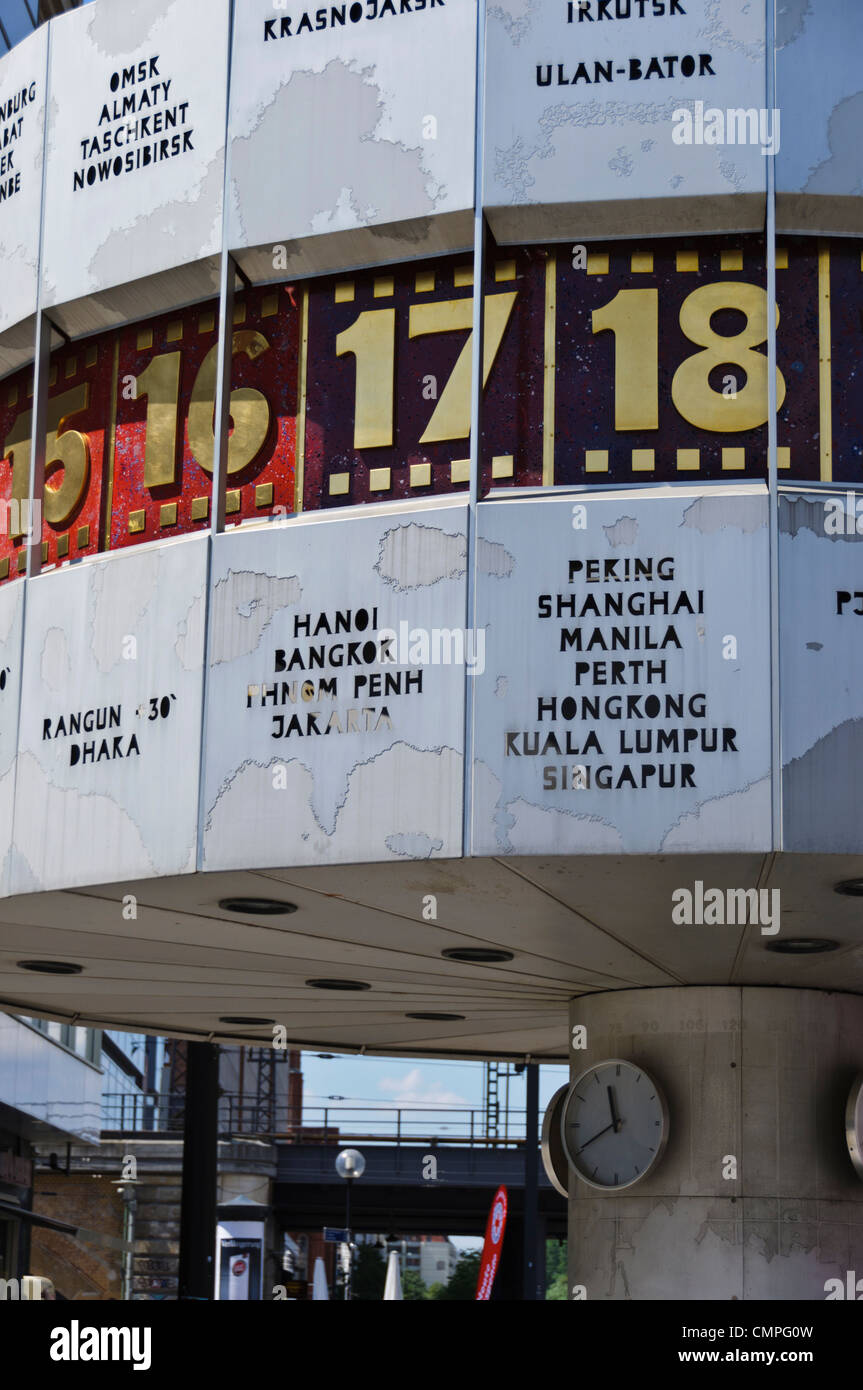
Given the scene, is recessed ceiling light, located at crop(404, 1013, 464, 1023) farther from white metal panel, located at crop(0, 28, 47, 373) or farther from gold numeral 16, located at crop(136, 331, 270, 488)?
white metal panel, located at crop(0, 28, 47, 373)

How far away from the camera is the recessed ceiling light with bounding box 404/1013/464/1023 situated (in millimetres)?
19453

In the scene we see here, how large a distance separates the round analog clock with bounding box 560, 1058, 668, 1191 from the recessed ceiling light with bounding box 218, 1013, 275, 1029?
223 inches

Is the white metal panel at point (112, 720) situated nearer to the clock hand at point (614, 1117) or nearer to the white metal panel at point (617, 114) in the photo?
the white metal panel at point (617, 114)

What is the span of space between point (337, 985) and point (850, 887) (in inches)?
253

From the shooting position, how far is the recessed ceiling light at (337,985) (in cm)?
1728

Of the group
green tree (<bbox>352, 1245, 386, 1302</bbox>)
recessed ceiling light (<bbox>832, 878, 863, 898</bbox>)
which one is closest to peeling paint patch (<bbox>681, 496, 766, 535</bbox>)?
recessed ceiling light (<bbox>832, 878, 863, 898</bbox>)

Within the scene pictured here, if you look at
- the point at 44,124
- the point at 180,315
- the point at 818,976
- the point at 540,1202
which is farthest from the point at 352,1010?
the point at 540,1202

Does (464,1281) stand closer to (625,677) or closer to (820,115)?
(625,677)

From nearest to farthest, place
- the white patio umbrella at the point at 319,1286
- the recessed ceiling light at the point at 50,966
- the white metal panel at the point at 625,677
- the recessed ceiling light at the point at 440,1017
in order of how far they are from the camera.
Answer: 1. the white metal panel at the point at 625,677
2. the recessed ceiling light at the point at 50,966
3. the recessed ceiling light at the point at 440,1017
4. the white patio umbrella at the point at 319,1286

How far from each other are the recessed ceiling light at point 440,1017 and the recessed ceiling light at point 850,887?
24.4 feet

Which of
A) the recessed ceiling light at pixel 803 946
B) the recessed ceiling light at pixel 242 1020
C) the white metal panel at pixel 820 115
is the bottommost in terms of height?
the recessed ceiling light at pixel 242 1020

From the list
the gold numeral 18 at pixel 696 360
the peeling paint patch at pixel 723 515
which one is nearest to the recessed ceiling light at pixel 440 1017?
the gold numeral 18 at pixel 696 360

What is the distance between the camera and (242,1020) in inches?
804

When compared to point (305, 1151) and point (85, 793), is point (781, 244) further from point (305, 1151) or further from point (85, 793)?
point (305, 1151)
